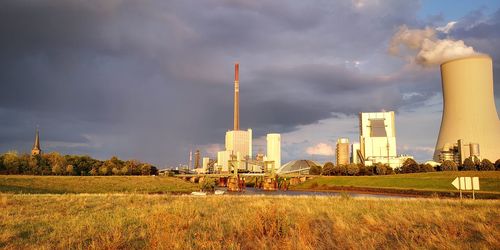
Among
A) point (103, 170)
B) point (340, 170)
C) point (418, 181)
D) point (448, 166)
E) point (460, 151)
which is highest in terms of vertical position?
point (460, 151)

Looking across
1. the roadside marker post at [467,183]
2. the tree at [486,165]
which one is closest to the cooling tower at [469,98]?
the tree at [486,165]

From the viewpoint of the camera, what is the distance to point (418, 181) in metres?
110

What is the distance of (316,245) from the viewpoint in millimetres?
13555

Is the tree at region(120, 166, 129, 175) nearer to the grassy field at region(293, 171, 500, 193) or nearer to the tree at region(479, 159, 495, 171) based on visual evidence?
the grassy field at region(293, 171, 500, 193)

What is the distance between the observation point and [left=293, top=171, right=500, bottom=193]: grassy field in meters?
92.9

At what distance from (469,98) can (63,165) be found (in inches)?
5971

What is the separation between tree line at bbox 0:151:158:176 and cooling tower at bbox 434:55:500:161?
13755 centimetres

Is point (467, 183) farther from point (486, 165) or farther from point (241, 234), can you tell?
point (486, 165)

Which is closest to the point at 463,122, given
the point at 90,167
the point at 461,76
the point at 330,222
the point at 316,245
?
the point at 461,76

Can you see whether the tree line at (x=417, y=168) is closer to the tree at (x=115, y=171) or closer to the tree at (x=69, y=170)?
the tree at (x=115, y=171)

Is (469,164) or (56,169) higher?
(469,164)

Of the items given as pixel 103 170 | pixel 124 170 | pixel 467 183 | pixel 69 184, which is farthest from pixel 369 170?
pixel 467 183

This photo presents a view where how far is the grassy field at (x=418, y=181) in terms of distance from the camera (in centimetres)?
9288

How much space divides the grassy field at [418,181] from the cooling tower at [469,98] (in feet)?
52.6
